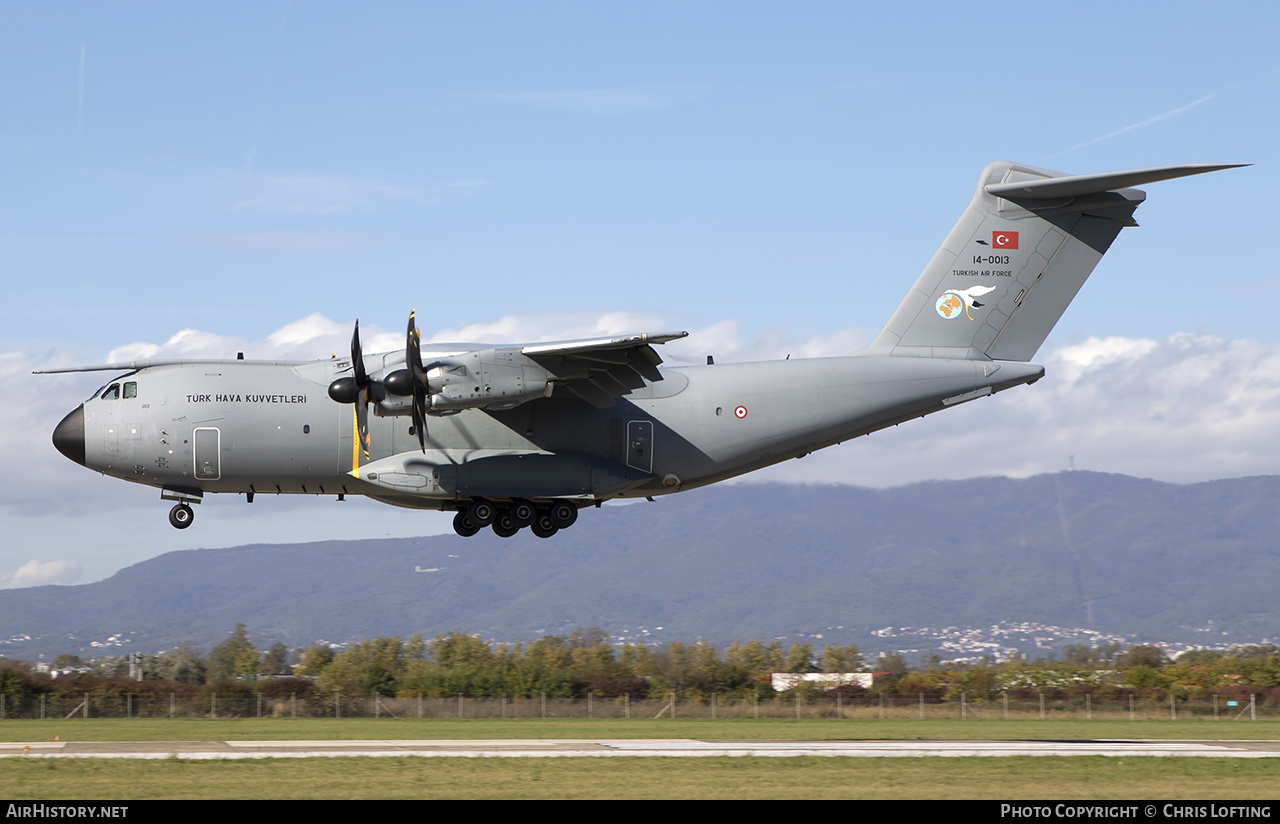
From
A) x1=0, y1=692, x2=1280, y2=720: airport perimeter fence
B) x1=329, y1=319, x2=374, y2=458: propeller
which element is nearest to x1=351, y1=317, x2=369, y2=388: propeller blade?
x1=329, y1=319, x2=374, y2=458: propeller

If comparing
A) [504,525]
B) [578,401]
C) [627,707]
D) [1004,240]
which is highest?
[1004,240]

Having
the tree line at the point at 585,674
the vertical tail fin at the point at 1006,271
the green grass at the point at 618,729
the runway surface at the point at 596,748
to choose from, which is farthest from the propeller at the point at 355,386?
the tree line at the point at 585,674

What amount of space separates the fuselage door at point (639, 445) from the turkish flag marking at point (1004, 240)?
23.4 feet

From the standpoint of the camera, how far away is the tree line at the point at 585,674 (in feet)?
128

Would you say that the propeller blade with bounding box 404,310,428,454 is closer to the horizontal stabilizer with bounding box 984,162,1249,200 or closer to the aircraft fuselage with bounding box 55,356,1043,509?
the aircraft fuselage with bounding box 55,356,1043,509

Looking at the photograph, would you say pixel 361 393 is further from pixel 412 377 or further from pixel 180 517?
pixel 180 517

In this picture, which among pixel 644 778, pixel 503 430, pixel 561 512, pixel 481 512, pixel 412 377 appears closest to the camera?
pixel 644 778

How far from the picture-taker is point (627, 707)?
36.8 metres

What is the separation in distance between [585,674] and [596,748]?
71.1 feet

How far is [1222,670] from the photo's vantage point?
48.9 meters

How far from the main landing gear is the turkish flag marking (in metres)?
8.90

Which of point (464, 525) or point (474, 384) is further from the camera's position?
point (464, 525)

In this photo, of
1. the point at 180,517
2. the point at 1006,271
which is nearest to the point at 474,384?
the point at 180,517
